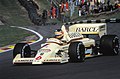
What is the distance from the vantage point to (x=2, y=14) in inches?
1321

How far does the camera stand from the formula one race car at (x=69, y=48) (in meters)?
10.3

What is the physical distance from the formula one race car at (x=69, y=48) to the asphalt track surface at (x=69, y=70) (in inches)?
8.3

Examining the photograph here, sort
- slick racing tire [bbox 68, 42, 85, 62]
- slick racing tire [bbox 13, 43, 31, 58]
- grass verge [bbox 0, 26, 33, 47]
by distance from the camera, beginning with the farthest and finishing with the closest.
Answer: grass verge [bbox 0, 26, 33, 47] < slick racing tire [bbox 13, 43, 31, 58] < slick racing tire [bbox 68, 42, 85, 62]

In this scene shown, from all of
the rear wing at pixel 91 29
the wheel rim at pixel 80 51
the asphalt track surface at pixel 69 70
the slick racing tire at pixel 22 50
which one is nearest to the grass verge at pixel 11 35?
the rear wing at pixel 91 29

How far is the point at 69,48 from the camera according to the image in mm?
10336

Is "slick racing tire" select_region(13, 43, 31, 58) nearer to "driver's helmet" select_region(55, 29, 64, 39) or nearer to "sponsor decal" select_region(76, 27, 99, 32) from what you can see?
"driver's helmet" select_region(55, 29, 64, 39)

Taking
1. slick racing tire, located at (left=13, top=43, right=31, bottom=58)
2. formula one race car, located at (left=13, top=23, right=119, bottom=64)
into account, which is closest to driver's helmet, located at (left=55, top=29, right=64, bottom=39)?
formula one race car, located at (left=13, top=23, right=119, bottom=64)

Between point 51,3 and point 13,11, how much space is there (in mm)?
4664

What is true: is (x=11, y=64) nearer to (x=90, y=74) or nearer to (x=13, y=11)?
(x=90, y=74)

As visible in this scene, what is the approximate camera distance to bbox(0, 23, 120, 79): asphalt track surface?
832 centimetres

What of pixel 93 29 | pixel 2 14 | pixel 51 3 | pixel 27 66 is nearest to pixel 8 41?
pixel 93 29

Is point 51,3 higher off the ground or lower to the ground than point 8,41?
higher

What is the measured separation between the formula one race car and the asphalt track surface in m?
0.21

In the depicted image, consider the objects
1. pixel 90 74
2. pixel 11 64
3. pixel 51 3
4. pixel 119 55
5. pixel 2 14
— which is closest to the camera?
pixel 90 74
